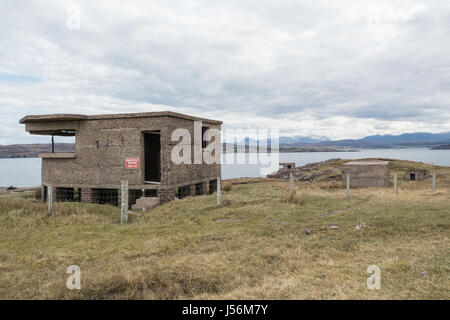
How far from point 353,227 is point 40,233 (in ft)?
33.5

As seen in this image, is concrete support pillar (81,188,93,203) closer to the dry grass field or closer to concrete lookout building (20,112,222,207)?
concrete lookout building (20,112,222,207)

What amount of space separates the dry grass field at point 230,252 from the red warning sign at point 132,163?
4182mm

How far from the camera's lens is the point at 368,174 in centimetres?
2559

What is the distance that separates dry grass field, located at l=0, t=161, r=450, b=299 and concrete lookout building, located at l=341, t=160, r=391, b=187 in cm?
1212

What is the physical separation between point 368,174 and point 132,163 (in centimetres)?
1929

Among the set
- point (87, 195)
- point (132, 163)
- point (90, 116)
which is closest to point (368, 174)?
point (132, 163)

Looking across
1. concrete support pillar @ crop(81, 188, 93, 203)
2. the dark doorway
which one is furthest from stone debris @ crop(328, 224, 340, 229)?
the dark doorway

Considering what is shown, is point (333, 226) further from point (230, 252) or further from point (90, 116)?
point (90, 116)

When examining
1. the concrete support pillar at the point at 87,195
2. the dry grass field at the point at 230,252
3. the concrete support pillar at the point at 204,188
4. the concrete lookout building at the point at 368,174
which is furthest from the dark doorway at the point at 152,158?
the concrete lookout building at the point at 368,174

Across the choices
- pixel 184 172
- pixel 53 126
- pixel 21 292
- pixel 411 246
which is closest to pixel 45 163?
pixel 53 126

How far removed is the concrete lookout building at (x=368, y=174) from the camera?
989 inches

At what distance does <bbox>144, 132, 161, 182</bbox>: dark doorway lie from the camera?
75.0ft

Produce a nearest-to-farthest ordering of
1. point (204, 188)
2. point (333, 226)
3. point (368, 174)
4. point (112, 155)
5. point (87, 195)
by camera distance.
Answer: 1. point (333, 226)
2. point (112, 155)
3. point (87, 195)
4. point (204, 188)
5. point (368, 174)
